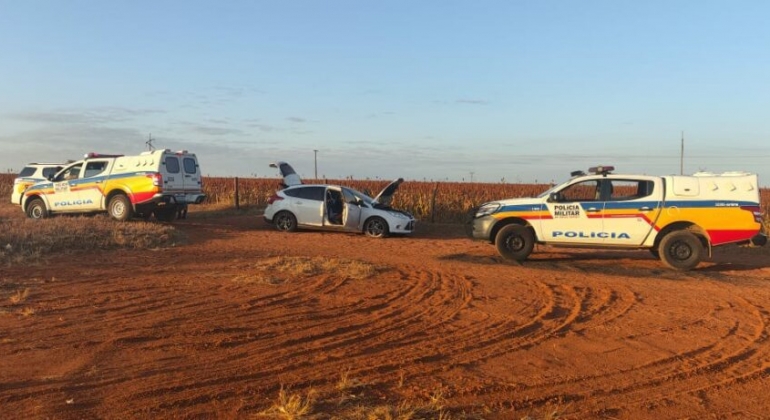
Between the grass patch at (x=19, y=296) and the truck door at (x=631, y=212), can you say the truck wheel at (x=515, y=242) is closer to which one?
the truck door at (x=631, y=212)

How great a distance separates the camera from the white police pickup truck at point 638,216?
36.5 feet

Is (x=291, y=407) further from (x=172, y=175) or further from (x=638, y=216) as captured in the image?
(x=172, y=175)

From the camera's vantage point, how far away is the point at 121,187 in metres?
16.4

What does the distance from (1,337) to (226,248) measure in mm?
7413

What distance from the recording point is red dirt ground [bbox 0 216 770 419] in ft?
14.2

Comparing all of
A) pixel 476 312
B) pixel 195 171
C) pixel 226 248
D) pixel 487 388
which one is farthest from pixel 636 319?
pixel 195 171

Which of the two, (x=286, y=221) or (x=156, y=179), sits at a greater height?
(x=156, y=179)

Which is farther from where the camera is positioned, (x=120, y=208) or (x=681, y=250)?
(x=120, y=208)

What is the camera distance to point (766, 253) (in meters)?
15.0

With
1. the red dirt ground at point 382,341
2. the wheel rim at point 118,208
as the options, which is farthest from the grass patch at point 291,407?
the wheel rim at point 118,208

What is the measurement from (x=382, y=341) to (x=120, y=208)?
13.2 metres

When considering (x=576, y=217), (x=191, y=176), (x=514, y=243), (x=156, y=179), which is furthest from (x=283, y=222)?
(x=576, y=217)

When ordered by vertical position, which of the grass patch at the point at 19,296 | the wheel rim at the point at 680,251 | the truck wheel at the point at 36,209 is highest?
the truck wheel at the point at 36,209

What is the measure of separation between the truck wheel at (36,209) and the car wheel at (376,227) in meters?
9.97
